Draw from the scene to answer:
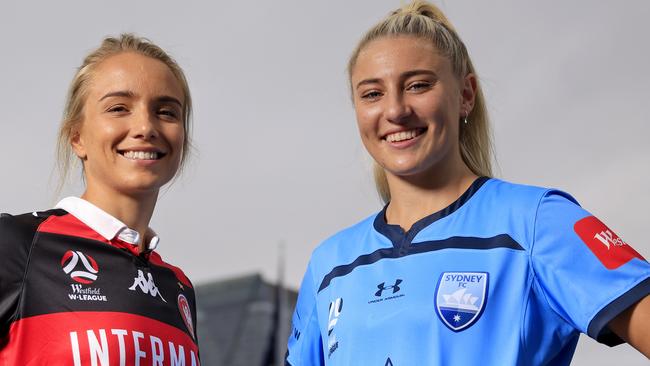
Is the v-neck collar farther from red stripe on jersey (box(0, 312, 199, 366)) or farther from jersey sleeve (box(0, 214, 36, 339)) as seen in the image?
jersey sleeve (box(0, 214, 36, 339))

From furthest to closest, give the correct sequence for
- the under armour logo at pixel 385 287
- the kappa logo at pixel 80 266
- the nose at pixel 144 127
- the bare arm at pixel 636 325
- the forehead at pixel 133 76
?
1. the forehead at pixel 133 76
2. the nose at pixel 144 127
3. the kappa logo at pixel 80 266
4. the under armour logo at pixel 385 287
5. the bare arm at pixel 636 325

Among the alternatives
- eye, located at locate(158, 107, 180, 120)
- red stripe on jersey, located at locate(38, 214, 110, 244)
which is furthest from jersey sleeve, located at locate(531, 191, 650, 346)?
red stripe on jersey, located at locate(38, 214, 110, 244)

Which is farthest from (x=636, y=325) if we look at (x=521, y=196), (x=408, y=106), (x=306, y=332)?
(x=306, y=332)

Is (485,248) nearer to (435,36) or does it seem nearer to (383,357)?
(383,357)

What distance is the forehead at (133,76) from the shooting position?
13.4 ft

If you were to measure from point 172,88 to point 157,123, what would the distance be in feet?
0.74

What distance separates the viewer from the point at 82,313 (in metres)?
3.77

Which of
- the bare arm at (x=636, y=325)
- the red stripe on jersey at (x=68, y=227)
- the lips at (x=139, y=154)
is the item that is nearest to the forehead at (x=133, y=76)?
the lips at (x=139, y=154)

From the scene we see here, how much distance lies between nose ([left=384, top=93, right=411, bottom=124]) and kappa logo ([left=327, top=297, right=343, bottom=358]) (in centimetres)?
76

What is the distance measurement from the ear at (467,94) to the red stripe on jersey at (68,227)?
165 centimetres

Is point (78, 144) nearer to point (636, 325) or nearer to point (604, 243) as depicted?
point (604, 243)

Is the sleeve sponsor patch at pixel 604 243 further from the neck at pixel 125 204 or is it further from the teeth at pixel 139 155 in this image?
the neck at pixel 125 204

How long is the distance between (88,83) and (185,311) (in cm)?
114

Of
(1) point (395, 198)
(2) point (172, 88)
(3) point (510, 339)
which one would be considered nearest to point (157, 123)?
(2) point (172, 88)
